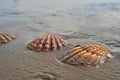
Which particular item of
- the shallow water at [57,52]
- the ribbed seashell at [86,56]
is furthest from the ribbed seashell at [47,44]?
the ribbed seashell at [86,56]

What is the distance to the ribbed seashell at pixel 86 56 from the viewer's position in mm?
4052

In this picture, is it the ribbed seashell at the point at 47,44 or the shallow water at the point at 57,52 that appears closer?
the shallow water at the point at 57,52

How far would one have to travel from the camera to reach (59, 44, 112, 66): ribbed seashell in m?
4.05

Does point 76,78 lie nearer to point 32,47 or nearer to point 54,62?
point 54,62

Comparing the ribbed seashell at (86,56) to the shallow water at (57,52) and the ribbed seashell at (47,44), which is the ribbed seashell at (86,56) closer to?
the shallow water at (57,52)

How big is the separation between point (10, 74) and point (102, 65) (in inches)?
51.5

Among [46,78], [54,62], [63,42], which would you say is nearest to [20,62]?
[54,62]

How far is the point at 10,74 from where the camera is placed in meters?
3.69

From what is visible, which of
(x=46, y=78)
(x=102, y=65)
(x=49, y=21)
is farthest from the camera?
(x=49, y=21)

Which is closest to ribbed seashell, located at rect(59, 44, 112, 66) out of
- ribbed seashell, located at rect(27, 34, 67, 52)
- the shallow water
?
the shallow water

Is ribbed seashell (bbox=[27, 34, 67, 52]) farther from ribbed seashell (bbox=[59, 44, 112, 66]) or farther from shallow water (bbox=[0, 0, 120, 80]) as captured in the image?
ribbed seashell (bbox=[59, 44, 112, 66])

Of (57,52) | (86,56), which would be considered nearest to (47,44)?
(57,52)

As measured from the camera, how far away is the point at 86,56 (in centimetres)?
409

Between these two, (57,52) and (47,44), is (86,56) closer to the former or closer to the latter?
(57,52)
